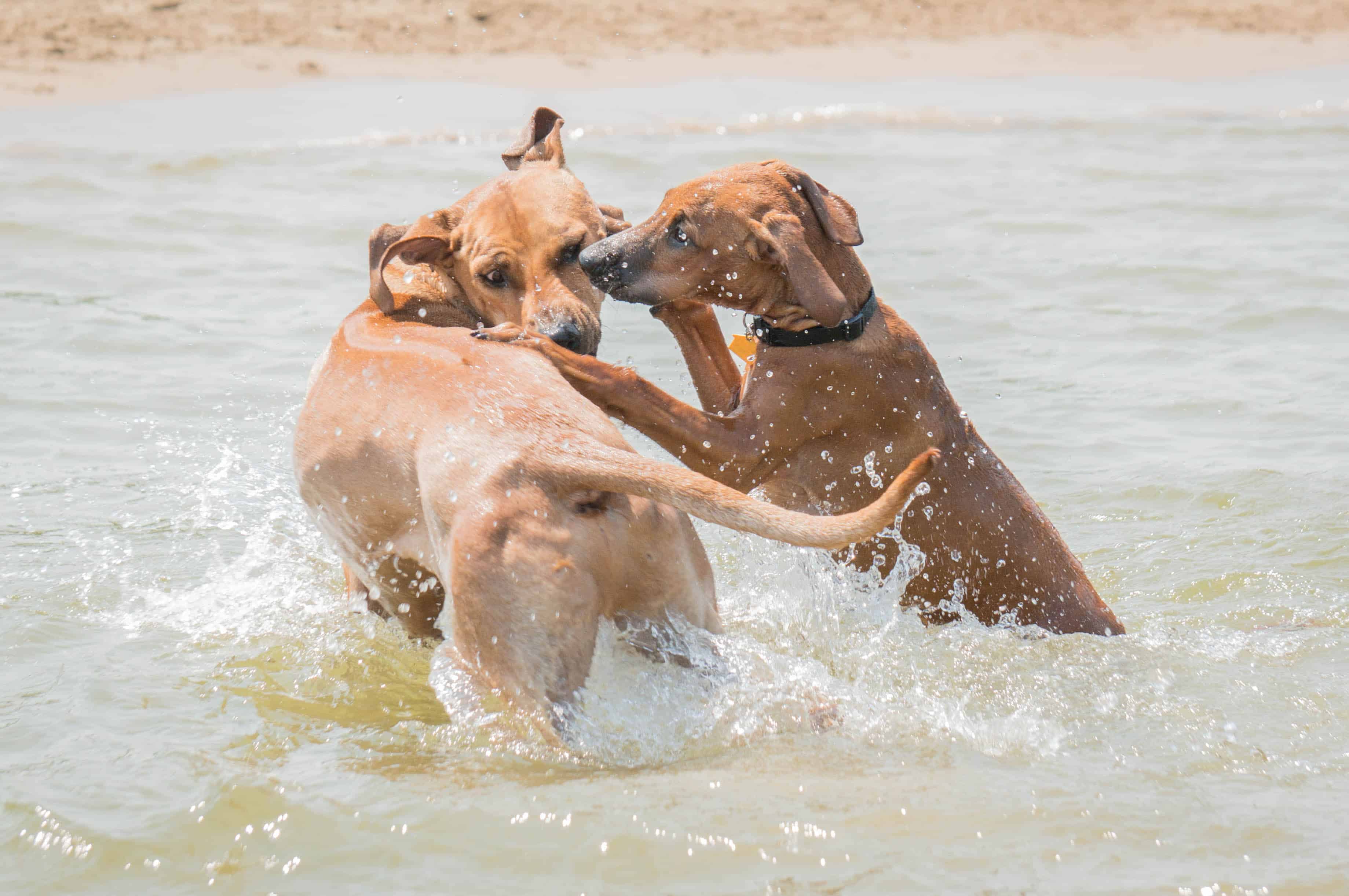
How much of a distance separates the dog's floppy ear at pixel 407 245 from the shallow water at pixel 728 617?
1158 mm

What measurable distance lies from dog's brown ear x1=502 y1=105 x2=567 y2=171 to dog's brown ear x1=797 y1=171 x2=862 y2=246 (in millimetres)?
919

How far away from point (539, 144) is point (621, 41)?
1294cm

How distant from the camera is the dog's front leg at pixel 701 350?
5164mm

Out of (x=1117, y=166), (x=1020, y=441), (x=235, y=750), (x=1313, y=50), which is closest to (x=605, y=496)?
(x=235, y=750)

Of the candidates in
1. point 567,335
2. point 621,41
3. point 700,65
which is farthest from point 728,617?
point 621,41

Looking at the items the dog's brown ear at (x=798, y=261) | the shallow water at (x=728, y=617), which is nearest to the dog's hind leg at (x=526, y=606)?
the shallow water at (x=728, y=617)

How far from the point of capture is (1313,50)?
61.6 ft

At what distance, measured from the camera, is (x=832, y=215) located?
4938mm

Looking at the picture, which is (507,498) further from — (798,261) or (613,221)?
(613,221)

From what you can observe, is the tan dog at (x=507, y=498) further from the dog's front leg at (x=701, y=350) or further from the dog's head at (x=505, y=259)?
the dog's front leg at (x=701, y=350)

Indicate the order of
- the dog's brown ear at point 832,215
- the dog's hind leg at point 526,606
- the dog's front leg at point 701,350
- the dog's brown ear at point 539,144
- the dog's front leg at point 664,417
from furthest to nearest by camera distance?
the dog's brown ear at point 539,144
the dog's front leg at point 701,350
the dog's brown ear at point 832,215
the dog's front leg at point 664,417
the dog's hind leg at point 526,606

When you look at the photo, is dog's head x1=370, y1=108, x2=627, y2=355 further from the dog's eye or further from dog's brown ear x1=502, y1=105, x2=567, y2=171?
dog's brown ear x1=502, y1=105, x2=567, y2=171

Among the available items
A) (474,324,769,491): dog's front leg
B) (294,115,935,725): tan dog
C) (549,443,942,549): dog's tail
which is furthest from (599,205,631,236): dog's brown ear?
(549,443,942,549): dog's tail

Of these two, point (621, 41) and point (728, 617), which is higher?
point (621, 41)
